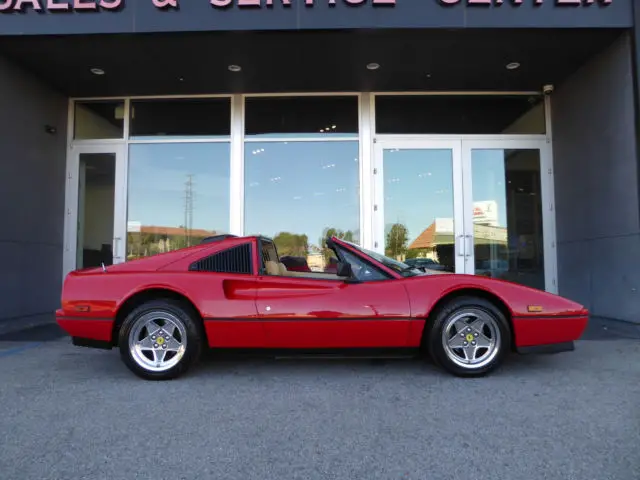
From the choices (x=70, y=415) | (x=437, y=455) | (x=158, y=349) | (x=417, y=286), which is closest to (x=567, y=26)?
(x=417, y=286)

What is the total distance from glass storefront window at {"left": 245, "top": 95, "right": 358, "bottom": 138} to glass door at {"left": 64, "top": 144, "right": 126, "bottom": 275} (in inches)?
101

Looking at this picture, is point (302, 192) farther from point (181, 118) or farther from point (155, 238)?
point (155, 238)

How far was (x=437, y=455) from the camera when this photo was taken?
247cm

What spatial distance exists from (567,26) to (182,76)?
18.4 ft

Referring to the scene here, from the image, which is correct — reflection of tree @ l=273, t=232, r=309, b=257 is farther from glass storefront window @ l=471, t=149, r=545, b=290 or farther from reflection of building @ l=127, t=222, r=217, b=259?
glass storefront window @ l=471, t=149, r=545, b=290

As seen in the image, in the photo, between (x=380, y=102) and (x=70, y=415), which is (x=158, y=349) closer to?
(x=70, y=415)

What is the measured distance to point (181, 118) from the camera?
8602 millimetres

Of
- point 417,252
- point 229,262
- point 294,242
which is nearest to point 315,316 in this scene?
point 229,262

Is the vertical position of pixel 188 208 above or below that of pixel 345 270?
above

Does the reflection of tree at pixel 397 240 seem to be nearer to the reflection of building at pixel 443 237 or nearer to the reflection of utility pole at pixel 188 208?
the reflection of building at pixel 443 237

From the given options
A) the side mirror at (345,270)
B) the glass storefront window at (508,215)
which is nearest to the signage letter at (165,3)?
the side mirror at (345,270)

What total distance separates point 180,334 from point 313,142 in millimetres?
5428

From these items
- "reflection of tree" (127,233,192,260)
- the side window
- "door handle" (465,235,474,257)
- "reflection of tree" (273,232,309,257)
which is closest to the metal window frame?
"reflection of tree" (127,233,192,260)

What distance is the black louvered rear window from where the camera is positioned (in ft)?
13.5
